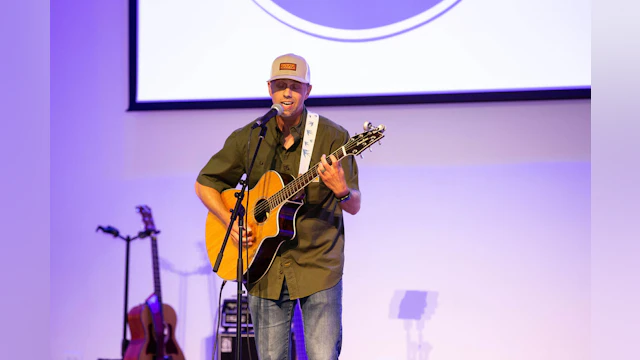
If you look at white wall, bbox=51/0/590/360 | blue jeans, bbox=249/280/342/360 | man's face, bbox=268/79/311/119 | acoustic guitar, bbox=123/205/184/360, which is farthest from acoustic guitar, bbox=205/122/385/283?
white wall, bbox=51/0/590/360

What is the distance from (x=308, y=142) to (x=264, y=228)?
0.44 m

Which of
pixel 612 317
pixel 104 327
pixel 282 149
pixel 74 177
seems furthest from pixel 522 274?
pixel 74 177

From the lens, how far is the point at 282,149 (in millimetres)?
2799

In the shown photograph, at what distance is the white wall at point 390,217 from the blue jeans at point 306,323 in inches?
52.0

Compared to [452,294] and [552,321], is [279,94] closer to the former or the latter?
[452,294]

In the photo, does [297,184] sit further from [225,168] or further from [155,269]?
[155,269]

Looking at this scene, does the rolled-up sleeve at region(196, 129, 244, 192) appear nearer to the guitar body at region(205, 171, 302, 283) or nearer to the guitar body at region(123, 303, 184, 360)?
the guitar body at region(205, 171, 302, 283)

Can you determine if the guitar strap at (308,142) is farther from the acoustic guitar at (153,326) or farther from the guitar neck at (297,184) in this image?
the acoustic guitar at (153,326)

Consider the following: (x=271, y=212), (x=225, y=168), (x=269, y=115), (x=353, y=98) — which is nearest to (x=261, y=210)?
(x=271, y=212)

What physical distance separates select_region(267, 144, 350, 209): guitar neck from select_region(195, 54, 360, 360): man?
2.2 inches

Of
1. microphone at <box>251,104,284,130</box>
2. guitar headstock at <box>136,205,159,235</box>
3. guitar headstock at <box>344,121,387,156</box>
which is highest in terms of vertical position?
microphone at <box>251,104,284,130</box>

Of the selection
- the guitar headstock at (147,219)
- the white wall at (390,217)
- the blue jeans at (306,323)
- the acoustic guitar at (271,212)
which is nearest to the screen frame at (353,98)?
the white wall at (390,217)

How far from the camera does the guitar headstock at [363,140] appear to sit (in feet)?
8.21

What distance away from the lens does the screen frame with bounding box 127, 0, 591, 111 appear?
12.0 feet
